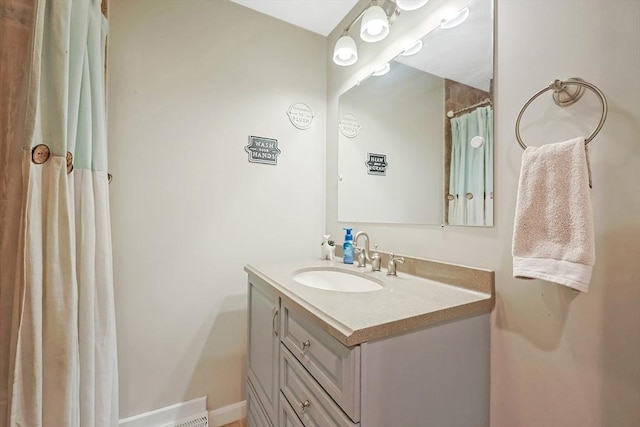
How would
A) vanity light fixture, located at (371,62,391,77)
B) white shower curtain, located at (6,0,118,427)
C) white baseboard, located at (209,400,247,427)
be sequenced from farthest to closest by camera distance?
white baseboard, located at (209,400,247,427), vanity light fixture, located at (371,62,391,77), white shower curtain, located at (6,0,118,427)

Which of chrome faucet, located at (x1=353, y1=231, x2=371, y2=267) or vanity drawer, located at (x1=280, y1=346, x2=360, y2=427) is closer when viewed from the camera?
vanity drawer, located at (x1=280, y1=346, x2=360, y2=427)

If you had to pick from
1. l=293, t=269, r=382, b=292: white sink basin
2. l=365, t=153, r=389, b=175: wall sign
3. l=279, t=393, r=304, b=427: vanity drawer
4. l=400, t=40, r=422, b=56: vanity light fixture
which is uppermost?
l=400, t=40, r=422, b=56: vanity light fixture

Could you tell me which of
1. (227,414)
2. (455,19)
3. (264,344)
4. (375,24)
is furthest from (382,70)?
(227,414)

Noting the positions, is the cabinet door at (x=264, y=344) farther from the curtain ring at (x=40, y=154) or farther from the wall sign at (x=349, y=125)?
the wall sign at (x=349, y=125)

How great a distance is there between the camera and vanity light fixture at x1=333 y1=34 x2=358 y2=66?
4.80 feet

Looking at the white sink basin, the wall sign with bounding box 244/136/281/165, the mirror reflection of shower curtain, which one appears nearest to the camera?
the mirror reflection of shower curtain

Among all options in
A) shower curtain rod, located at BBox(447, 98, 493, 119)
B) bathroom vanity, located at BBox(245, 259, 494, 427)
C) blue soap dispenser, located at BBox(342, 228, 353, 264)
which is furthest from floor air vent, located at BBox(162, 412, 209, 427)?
shower curtain rod, located at BBox(447, 98, 493, 119)

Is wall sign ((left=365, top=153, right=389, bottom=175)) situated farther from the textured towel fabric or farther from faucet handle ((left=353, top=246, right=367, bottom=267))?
the textured towel fabric

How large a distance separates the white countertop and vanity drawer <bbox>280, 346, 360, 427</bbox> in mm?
195

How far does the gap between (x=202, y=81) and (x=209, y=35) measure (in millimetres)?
277

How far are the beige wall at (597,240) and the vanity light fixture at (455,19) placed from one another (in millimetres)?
133

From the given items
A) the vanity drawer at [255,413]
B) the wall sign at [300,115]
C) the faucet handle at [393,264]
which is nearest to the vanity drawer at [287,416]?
the vanity drawer at [255,413]

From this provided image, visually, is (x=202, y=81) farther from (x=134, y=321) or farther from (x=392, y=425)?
(x=392, y=425)

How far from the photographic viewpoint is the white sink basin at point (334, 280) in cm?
123
